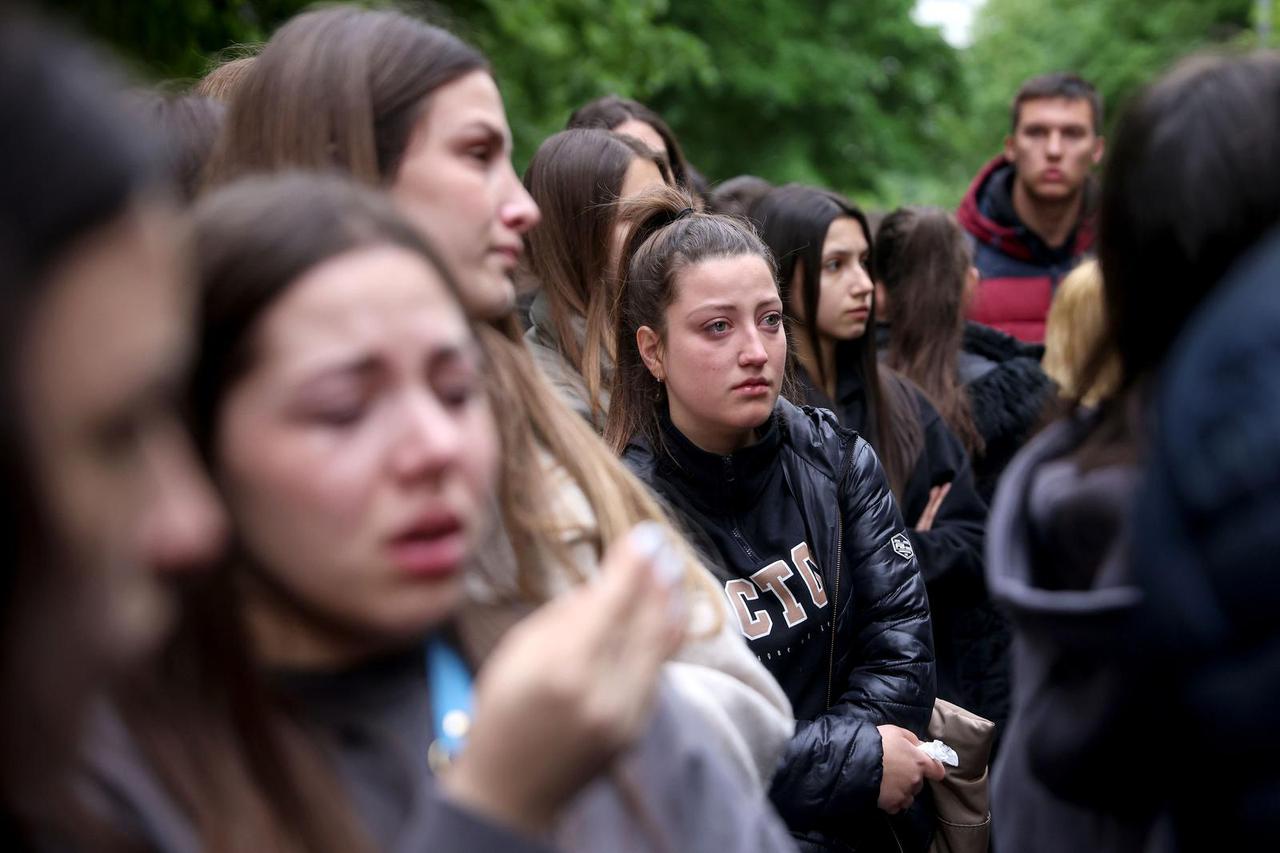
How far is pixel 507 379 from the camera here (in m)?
2.43

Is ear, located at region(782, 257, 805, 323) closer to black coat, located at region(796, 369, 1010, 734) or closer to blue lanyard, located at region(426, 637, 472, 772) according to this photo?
black coat, located at region(796, 369, 1010, 734)

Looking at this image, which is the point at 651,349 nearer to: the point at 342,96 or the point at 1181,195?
the point at 342,96

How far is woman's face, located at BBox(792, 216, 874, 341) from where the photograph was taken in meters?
5.25

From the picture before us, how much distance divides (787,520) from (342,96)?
185 centimetres

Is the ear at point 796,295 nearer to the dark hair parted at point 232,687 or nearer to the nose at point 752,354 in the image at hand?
the nose at point 752,354

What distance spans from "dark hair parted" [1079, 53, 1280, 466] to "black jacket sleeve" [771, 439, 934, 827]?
66.4 inches

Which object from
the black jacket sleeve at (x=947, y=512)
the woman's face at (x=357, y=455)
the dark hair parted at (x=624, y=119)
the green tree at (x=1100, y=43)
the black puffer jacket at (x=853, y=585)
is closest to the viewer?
the woman's face at (x=357, y=455)

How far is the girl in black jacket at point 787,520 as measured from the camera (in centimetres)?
357

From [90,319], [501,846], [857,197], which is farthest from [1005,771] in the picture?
[857,197]

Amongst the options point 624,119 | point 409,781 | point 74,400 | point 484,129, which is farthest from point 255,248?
point 624,119

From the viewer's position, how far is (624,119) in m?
5.75

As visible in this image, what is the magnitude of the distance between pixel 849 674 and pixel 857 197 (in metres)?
16.9

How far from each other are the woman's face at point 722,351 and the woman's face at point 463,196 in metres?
1.45

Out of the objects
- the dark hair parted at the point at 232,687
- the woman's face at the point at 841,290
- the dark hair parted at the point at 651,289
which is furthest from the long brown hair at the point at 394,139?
the woman's face at the point at 841,290
